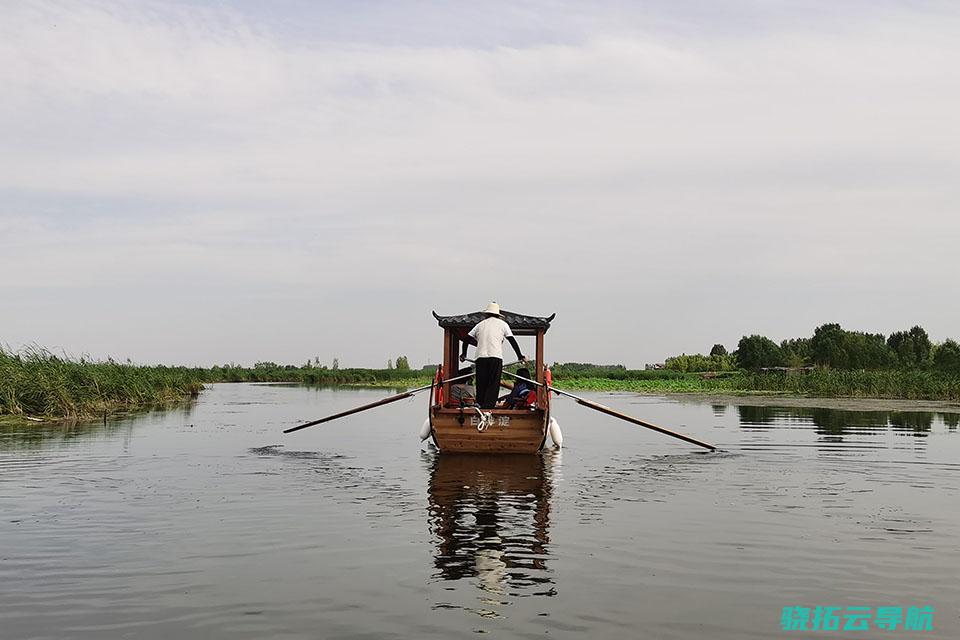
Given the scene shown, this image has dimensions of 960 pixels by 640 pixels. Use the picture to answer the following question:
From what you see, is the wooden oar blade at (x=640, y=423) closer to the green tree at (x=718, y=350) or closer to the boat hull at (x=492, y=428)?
the boat hull at (x=492, y=428)

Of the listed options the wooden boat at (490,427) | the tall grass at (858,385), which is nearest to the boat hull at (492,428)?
the wooden boat at (490,427)

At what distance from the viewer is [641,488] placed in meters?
13.1

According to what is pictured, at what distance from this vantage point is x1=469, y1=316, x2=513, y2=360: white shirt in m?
16.3

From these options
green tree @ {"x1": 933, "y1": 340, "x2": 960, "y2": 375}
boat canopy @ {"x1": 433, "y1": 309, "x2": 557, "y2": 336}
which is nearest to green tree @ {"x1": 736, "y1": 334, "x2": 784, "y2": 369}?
green tree @ {"x1": 933, "y1": 340, "x2": 960, "y2": 375}

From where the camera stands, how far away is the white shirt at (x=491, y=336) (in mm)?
16344

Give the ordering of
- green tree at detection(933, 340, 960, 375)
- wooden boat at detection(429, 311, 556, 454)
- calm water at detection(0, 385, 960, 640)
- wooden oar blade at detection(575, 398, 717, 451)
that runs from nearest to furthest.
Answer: calm water at detection(0, 385, 960, 640)
wooden boat at detection(429, 311, 556, 454)
wooden oar blade at detection(575, 398, 717, 451)
green tree at detection(933, 340, 960, 375)

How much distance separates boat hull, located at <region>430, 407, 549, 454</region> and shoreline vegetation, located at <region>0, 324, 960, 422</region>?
1319 cm

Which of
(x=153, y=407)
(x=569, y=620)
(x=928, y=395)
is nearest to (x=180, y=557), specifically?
(x=569, y=620)

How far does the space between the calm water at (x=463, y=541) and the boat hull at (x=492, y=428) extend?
526 millimetres

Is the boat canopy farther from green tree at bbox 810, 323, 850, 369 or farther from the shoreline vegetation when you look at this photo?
green tree at bbox 810, 323, 850, 369

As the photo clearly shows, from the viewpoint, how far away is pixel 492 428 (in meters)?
16.5

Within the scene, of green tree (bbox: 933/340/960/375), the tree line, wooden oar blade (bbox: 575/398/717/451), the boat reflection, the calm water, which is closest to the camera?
the calm water

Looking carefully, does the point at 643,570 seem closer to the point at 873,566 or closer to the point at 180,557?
the point at 873,566
